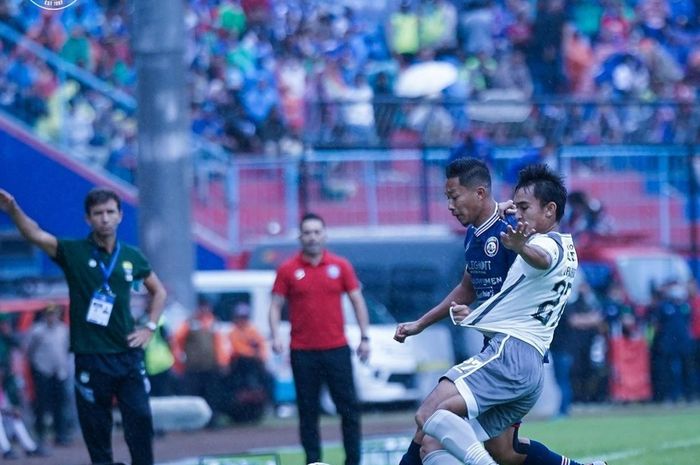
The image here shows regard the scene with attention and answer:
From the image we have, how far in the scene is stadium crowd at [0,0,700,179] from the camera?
23.0 m

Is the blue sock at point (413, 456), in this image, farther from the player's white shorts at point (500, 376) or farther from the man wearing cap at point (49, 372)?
the man wearing cap at point (49, 372)

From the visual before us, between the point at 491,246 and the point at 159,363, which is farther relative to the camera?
the point at 159,363

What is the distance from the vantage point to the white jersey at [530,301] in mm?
8500

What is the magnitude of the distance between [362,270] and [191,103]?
4.85 metres

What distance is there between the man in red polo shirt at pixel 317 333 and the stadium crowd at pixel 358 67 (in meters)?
9.29

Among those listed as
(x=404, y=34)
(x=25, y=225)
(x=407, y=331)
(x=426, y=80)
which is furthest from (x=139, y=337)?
(x=404, y=34)

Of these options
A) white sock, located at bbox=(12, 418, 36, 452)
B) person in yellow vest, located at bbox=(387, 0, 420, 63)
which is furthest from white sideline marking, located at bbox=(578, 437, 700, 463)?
person in yellow vest, located at bbox=(387, 0, 420, 63)

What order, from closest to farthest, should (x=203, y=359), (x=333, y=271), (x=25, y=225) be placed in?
(x=25, y=225), (x=333, y=271), (x=203, y=359)

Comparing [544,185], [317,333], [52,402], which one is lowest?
[52,402]

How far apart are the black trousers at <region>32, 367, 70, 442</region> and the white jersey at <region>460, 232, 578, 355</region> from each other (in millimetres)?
10598

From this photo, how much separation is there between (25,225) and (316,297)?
10.6 ft

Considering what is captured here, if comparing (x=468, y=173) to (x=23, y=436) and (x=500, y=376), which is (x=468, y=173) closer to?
(x=500, y=376)

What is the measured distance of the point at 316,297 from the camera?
1267 centimetres

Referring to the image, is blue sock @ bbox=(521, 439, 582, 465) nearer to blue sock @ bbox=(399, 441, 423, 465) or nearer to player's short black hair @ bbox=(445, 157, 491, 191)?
blue sock @ bbox=(399, 441, 423, 465)
